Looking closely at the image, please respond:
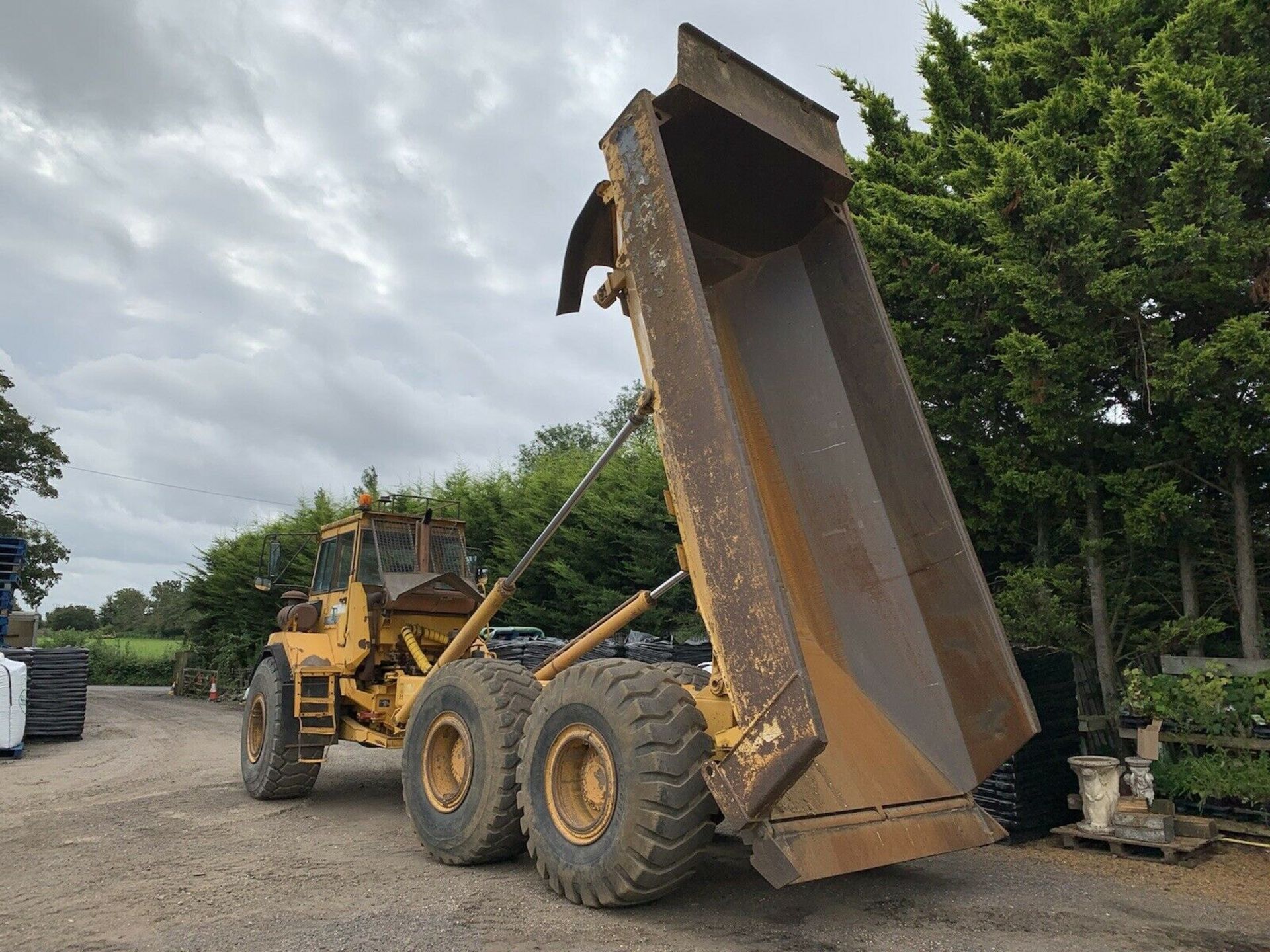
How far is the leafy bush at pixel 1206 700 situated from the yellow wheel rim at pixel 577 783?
4472mm

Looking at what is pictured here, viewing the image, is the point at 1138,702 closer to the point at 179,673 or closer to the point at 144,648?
the point at 179,673

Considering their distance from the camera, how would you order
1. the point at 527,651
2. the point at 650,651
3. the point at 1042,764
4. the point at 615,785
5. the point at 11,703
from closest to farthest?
1. the point at 615,785
2. the point at 1042,764
3. the point at 527,651
4. the point at 650,651
5. the point at 11,703

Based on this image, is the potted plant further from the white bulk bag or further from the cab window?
the white bulk bag

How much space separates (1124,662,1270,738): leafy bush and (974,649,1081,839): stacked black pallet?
0.48m

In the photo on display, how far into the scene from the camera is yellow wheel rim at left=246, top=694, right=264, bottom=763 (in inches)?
318

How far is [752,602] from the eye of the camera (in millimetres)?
3863

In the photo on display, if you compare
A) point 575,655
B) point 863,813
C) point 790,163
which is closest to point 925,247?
point 790,163

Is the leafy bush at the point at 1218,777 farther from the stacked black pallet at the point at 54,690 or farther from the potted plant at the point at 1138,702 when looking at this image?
the stacked black pallet at the point at 54,690

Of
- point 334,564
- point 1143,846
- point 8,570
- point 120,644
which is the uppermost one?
point 8,570

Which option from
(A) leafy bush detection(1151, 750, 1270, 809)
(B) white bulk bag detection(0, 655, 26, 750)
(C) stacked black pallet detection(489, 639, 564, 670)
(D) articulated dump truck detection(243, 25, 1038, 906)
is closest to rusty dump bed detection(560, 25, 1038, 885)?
(D) articulated dump truck detection(243, 25, 1038, 906)

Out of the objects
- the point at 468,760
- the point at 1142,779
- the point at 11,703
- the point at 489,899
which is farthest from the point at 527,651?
the point at 11,703

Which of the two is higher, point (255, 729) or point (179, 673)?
point (255, 729)

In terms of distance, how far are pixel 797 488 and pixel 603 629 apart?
144 cm

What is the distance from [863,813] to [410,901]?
221 cm
